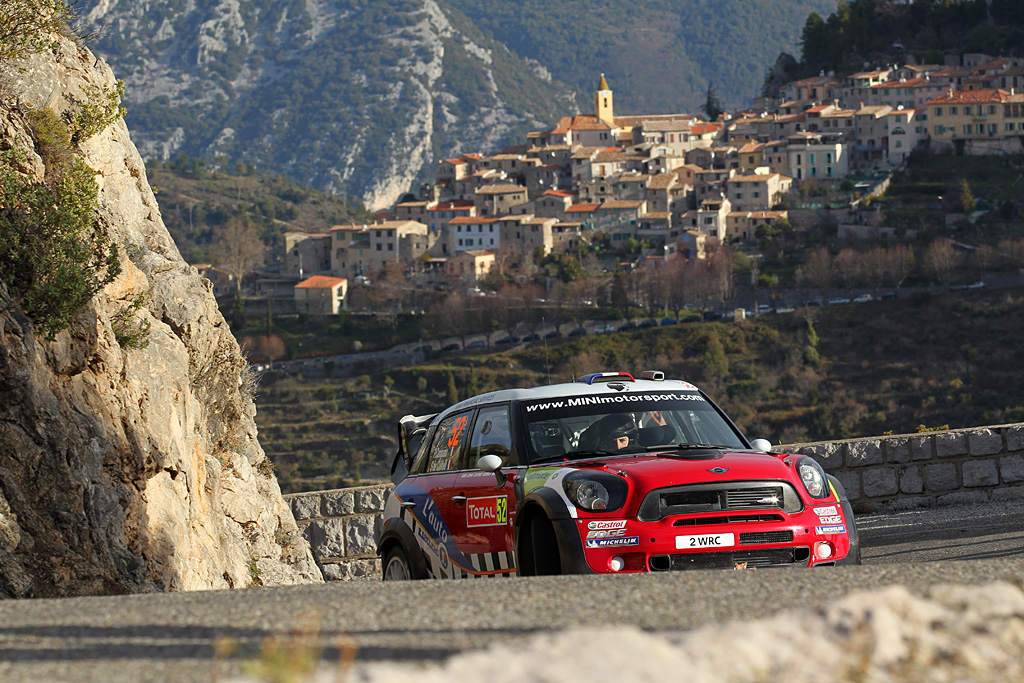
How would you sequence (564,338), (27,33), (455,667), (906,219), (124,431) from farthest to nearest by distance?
(906,219) < (564,338) < (27,33) < (124,431) < (455,667)

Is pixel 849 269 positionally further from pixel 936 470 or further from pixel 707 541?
pixel 707 541

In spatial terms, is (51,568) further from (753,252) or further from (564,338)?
(753,252)

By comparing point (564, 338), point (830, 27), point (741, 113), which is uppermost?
point (830, 27)

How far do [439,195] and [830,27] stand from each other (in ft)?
165

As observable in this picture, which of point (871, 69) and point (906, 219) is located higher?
point (871, 69)

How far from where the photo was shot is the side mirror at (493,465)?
6.69 metres

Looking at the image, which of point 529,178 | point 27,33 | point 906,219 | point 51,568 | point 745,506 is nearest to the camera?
point 745,506

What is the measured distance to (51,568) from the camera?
820 centimetres

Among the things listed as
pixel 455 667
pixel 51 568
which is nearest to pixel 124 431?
pixel 51 568

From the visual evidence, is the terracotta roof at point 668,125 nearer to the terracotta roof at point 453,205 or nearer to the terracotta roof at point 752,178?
the terracotta roof at point 453,205

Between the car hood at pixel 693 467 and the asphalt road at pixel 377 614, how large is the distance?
0.86 metres

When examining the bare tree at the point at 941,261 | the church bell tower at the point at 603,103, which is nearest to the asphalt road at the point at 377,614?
the bare tree at the point at 941,261

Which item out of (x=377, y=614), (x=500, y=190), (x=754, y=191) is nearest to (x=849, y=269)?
(x=754, y=191)

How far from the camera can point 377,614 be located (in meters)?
4.30
